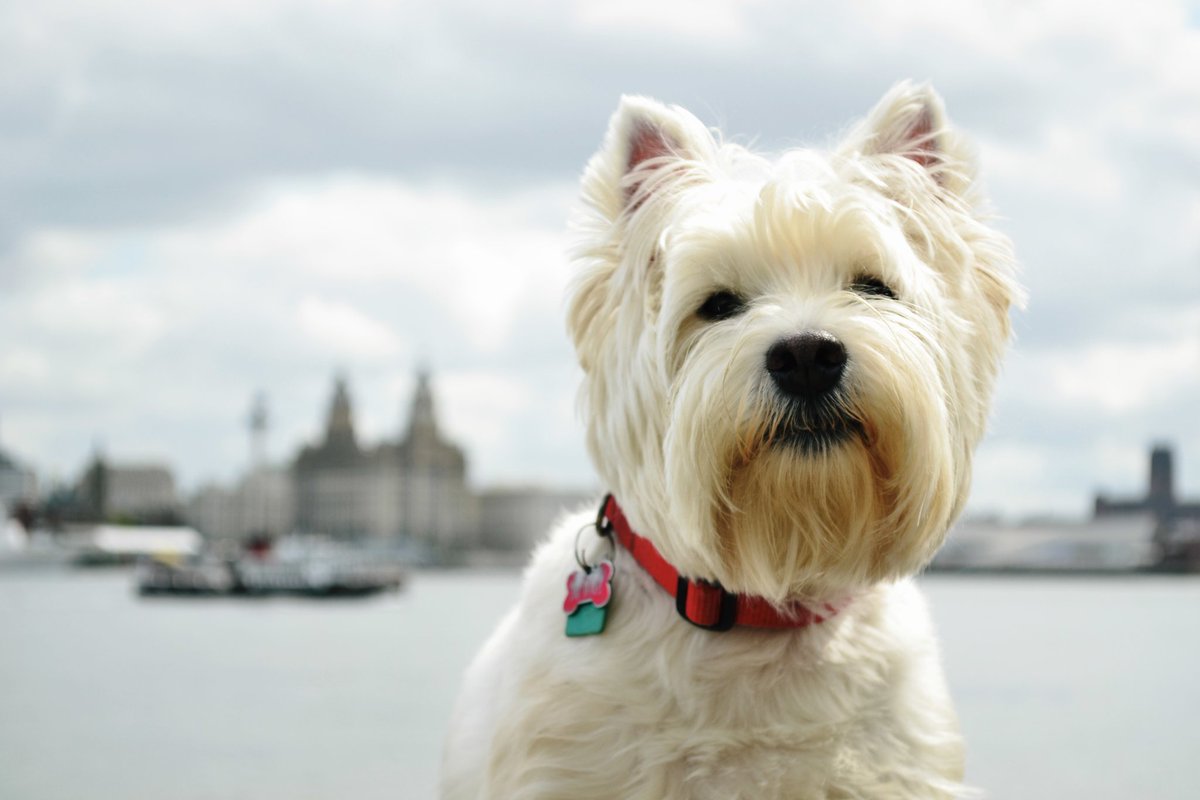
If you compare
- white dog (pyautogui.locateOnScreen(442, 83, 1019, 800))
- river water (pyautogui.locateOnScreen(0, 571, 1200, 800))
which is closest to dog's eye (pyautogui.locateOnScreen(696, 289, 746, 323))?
white dog (pyautogui.locateOnScreen(442, 83, 1019, 800))

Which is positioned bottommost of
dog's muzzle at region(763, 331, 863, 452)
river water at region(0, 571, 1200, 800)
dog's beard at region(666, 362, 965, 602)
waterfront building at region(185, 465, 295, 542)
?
waterfront building at region(185, 465, 295, 542)

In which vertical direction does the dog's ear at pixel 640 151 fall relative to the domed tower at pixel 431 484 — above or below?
above

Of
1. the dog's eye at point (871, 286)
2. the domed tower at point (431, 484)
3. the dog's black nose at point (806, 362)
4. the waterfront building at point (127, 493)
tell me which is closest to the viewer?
the dog's black nose at point (806, 362)

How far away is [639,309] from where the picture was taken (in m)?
2.98

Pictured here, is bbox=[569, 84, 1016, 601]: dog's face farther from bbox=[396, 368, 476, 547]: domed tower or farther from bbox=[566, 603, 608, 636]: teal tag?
bbox=[396, 368, 476, 547]: domed tower

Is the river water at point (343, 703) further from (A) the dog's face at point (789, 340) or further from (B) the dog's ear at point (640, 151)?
(B) the dog's ear at point (640, 151)

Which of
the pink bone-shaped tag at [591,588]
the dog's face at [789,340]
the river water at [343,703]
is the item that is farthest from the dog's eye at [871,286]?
the river water at [343,703]

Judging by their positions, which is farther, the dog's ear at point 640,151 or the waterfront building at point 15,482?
the waterfront building at point 15,482

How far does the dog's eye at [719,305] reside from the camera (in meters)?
2.88

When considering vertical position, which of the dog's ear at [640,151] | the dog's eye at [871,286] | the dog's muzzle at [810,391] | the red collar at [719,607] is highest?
the dog's ear at [640,151]

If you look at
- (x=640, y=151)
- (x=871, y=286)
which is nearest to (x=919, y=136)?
(x=871, y=286)

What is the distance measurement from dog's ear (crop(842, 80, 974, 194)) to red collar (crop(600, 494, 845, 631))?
959 mm

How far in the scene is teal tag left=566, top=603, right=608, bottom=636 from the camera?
3.04m

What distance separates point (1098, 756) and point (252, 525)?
14073 centimetres
